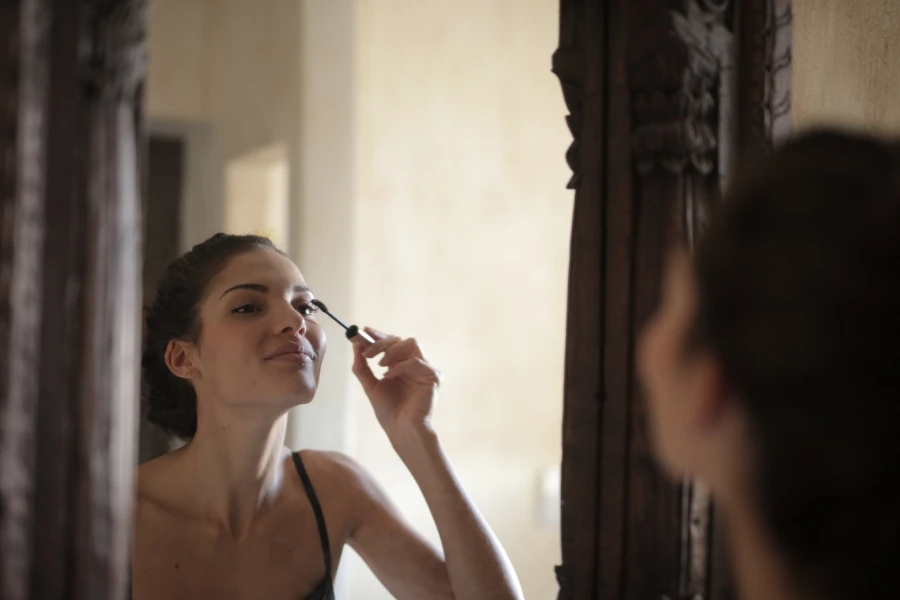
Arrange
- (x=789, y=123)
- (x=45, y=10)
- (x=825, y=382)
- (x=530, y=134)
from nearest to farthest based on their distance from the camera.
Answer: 1. (x=825, y=382)
2. (x=45, y=10)
3. (x=789, y=123)
4. (x=530, y=134)

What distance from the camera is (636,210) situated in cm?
74

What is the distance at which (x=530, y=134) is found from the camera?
893 mm

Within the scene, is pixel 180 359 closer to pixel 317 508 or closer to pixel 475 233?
pixel 317 508

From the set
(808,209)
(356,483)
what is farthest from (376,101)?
(808,209)

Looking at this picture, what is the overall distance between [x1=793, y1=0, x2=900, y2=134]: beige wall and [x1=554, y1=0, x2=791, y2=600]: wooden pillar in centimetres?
14

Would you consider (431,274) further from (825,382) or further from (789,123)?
(825,382)

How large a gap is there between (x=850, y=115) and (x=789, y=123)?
222mm

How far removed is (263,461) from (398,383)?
0.15m

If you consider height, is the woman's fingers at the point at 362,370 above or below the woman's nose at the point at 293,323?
below

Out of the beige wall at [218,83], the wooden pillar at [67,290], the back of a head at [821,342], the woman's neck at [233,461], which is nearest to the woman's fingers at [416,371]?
the woman's neck at [233,461]

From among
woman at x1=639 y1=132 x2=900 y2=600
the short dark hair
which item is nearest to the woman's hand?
the short dark hair

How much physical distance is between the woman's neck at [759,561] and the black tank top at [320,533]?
1.72 ft

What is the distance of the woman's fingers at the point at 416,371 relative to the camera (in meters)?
0.88

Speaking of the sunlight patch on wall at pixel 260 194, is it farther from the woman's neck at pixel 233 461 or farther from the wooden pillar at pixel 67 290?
the wooden pillar at pixel 67 290
